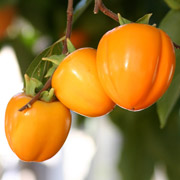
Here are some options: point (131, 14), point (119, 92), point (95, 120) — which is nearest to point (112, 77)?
point (119, 92)

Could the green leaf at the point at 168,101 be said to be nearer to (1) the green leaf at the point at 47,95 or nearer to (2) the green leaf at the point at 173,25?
(2) the green leaf at the point at 173,25

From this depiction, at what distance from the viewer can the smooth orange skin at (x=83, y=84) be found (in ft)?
1.62

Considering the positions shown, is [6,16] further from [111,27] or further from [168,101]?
[168,101]

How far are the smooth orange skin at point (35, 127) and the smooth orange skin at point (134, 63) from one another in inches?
3.0

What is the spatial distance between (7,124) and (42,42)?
61 centimetres

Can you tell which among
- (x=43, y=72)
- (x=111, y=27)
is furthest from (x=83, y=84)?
(x=111, y=27)

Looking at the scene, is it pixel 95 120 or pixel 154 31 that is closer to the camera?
pixel 154 31

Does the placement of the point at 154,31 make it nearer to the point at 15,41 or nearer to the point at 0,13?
the point at 0,13

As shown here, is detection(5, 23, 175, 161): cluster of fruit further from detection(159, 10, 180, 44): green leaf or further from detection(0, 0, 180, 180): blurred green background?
detection(0, 0, 180, 180): blurred green background

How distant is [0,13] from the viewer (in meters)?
1.02

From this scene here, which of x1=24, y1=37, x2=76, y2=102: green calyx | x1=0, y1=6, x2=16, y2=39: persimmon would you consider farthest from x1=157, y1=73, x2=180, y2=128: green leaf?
x1=0, y1=6, x2=16, y2=39: persimmon

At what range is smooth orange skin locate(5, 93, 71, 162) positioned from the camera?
51 centimetres

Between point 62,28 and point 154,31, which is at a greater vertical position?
point 154,31

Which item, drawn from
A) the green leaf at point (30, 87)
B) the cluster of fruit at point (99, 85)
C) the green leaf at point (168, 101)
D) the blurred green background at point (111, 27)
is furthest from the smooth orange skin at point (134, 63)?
the blurred green background at point (111, 27)
